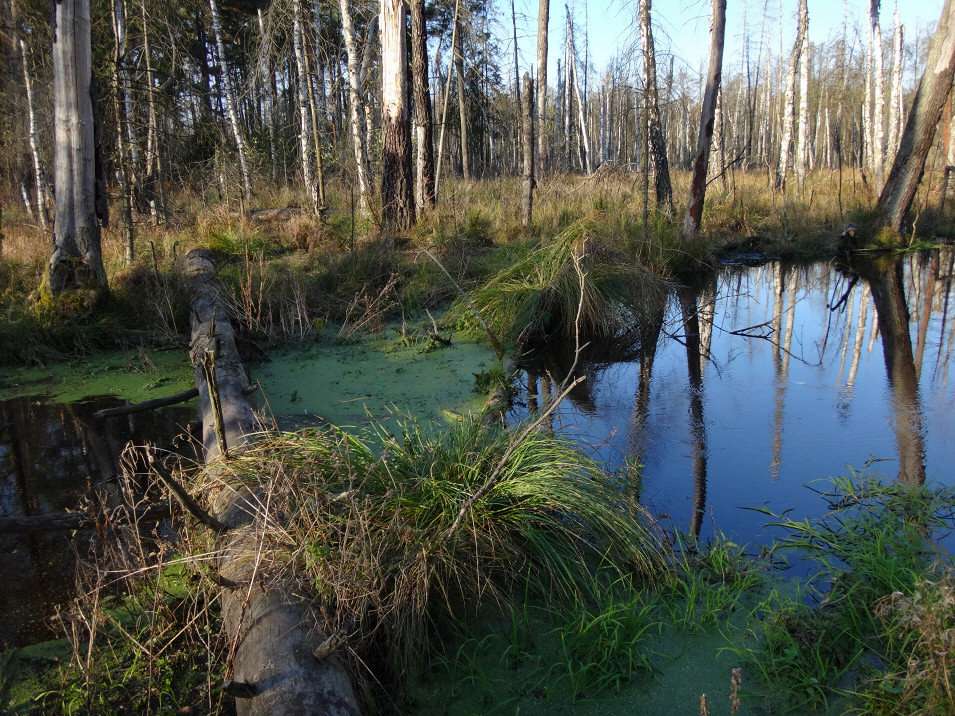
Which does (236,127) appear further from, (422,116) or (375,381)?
(375,381)

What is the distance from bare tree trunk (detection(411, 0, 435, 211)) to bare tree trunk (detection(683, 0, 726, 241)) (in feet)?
13.4

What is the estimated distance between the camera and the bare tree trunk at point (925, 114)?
11.3 m

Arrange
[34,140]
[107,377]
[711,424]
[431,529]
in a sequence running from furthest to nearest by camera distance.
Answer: [34,140] → [107,377] → [711,424] → [431,529]

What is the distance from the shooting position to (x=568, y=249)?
7.18m

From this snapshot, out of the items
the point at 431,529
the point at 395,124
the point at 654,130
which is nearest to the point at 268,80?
the point at 395,124

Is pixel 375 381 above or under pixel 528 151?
under

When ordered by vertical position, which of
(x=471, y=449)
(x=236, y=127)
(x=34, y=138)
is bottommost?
(x=471, y=449)

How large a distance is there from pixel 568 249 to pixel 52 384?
16.4ft

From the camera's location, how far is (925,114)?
11.6 m

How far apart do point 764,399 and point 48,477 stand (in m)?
5.24

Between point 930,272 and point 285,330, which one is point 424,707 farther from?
point 930,272

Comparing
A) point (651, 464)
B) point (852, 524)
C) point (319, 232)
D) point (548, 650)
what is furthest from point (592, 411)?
point (319, 232)

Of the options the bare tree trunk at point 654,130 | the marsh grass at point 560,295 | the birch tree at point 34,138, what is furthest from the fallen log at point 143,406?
the birch tree at point 34,138

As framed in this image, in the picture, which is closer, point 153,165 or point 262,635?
point 262,635
